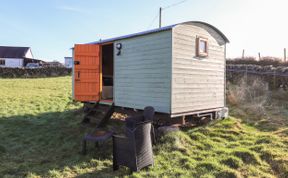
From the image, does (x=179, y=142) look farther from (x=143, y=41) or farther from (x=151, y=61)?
(x=143, y=41)

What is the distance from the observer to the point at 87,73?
27.3 ft

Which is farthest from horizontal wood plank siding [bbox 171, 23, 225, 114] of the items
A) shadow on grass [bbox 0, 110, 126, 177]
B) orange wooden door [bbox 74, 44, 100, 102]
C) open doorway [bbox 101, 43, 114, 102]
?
open doorway [bbox 101, 43, 114, 102]

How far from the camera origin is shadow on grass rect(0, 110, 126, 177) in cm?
448

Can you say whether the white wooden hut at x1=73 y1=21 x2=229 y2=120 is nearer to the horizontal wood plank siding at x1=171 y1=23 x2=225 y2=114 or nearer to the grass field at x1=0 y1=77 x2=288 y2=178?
the horizontal wood plank siding at x1=171 y1=23 x2=225 y2=114

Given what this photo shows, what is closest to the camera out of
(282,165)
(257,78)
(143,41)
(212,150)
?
(282,165)

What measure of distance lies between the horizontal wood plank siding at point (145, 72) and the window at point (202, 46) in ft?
3.74

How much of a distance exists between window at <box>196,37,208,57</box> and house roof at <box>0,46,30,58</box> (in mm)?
38663

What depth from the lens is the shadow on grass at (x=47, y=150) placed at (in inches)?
177

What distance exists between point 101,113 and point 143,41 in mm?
3025

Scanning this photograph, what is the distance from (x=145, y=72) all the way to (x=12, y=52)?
39.5 metres

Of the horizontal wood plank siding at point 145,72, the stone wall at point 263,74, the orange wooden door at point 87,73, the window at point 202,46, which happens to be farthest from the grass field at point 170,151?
the stone wall at point 263,74

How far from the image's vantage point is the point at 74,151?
5.44 metres

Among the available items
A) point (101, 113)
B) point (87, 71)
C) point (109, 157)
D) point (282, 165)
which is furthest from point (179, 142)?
point (87, 71)

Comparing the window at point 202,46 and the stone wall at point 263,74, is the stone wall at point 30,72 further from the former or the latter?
the window at point 202,46
